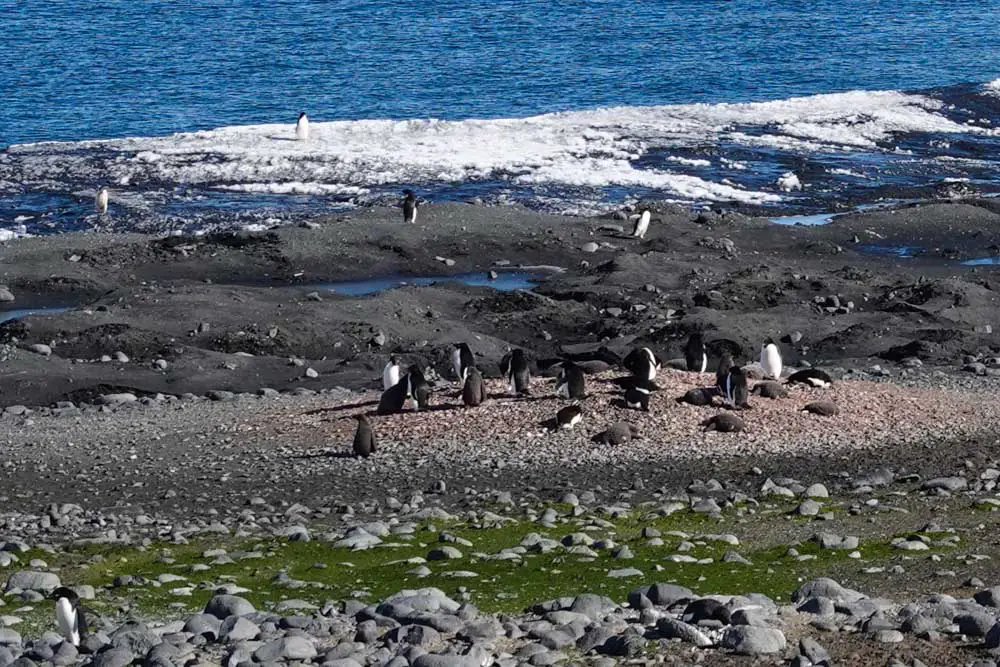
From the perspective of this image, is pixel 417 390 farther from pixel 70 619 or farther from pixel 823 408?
pixel 70 619

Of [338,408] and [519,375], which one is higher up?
[519,375]

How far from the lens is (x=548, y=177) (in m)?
47.3

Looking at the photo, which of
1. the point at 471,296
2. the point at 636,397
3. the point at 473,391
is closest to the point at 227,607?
the point at 473,391

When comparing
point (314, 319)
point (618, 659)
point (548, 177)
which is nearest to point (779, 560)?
point (618, 659)

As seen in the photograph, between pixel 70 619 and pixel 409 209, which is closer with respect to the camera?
pixel 70 619

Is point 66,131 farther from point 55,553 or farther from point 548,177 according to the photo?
point 55,553

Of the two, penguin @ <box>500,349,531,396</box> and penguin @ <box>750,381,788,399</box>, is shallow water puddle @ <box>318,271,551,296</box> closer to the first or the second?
penguin @ <box>500,349,531,396</box>

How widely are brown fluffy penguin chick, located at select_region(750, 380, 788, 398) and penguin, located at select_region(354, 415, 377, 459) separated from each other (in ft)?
17.9

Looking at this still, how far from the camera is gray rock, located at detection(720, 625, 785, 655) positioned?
12516 millimetres

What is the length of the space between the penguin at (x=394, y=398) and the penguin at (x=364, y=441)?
62.7 inches

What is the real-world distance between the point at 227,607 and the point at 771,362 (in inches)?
510

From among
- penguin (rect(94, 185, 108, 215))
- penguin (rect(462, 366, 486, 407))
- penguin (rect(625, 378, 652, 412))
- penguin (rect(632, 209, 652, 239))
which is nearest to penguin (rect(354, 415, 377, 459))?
penguin (rect(462, 366, 486, 407))

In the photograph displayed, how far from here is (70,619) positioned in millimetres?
13391

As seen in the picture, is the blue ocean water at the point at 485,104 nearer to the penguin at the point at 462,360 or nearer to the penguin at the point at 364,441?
the penguin at the point at 462,360
